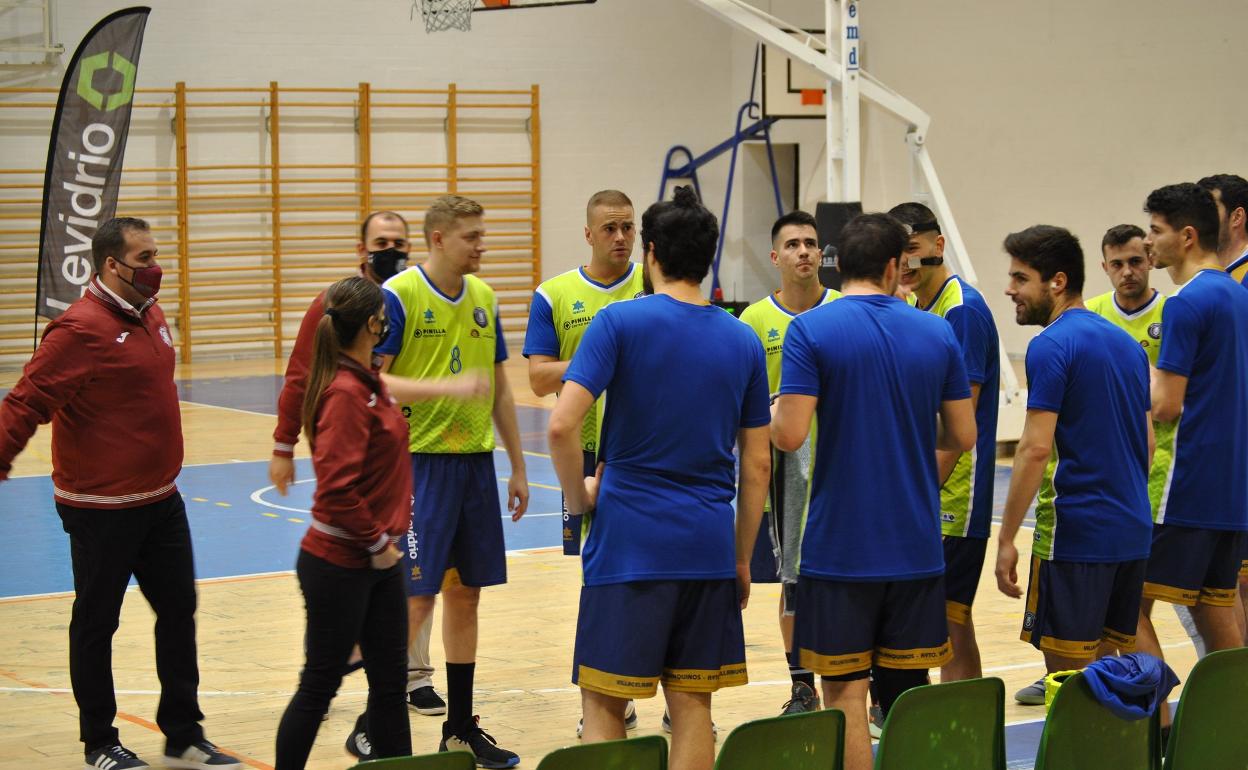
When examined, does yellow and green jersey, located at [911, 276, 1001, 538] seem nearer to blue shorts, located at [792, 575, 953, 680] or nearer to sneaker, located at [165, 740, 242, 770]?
blue shorts, located at [792, 575, 953, 680]

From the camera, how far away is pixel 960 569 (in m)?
4.98

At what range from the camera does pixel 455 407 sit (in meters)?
5.20

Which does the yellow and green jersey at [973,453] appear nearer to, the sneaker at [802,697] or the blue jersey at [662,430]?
the sneaker at [802,697]

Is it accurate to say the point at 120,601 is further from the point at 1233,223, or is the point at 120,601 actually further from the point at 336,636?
the point at 1233,223

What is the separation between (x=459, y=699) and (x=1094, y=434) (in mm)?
2244

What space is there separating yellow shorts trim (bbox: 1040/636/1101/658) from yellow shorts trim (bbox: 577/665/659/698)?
4.31 feet

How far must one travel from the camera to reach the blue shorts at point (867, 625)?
3.96 meters

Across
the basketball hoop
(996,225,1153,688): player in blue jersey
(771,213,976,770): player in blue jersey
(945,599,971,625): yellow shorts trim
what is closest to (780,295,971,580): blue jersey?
(771,213,976,770): player in blue jersey

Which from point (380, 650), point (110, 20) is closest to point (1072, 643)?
point (380, 650)

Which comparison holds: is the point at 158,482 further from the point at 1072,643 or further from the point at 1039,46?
the point at 1039,46

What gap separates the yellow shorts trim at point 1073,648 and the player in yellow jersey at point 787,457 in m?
1.00

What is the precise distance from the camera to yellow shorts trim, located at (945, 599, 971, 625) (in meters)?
4.94

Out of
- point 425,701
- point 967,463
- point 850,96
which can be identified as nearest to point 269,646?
point 425,701

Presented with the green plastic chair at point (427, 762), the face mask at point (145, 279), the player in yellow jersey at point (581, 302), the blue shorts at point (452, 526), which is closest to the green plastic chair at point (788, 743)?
the green plastic chair at point (427, 762)
